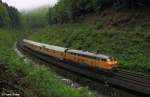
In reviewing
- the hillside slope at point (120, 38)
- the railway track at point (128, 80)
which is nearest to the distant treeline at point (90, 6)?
the hillside slope at point (120, 38)

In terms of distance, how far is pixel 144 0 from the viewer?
153 ft

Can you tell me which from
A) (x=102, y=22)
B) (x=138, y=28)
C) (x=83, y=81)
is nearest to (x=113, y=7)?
(x=102, y=22)

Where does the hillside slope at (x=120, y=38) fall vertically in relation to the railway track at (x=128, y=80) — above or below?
above

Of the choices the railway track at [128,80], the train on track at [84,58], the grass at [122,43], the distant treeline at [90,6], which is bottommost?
the railway track at [128,80]

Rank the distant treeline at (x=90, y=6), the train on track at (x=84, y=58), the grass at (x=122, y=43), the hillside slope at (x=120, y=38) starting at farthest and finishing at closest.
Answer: the distant treeline at (x=90, y=6), the hillside slope at (x=120, y=38), the grass at (x=122, y=43), the train on track at (x=84, y=58)

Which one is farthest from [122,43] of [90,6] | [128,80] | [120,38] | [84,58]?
[90,6]

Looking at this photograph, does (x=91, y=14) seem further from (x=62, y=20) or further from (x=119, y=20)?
(x=62, y=20)

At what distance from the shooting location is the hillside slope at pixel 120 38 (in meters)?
36.2

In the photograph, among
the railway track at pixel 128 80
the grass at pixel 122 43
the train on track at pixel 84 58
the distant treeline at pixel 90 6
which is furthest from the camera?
the distant treeline at pixel 90 6

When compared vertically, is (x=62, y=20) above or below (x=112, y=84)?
above

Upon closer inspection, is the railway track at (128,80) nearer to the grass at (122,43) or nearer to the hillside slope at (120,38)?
the grass at (122,43)

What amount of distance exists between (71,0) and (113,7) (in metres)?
22.2

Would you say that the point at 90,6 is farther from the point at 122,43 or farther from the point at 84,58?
the point at 84,58

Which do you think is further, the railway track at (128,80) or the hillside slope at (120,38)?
the hillside slope at (120,38)
